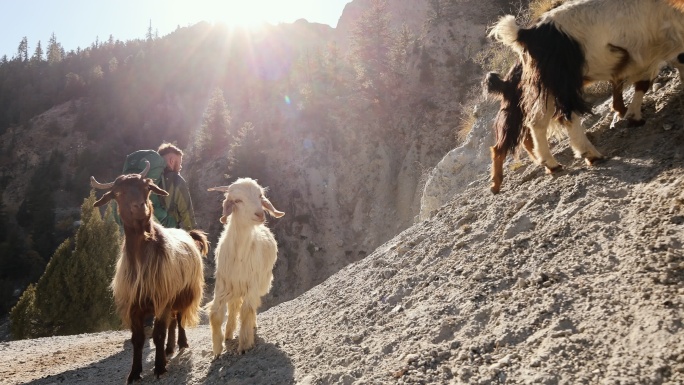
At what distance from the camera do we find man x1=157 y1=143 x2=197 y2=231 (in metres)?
6.82

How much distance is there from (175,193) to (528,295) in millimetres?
5474

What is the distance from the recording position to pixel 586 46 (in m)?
4.11

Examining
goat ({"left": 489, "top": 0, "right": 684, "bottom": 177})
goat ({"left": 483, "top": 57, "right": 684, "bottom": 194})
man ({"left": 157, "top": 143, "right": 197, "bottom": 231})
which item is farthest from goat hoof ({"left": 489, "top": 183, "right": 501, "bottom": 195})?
man ({"left": 157, "top": 143, "right": 197, "bottom": 231})

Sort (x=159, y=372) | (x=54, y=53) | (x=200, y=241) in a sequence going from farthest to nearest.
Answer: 1. (x=54, y=53)
2. (x=200, y=241)
3. (x=159, y=372)

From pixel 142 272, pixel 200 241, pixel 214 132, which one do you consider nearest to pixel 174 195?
pixel 200 241

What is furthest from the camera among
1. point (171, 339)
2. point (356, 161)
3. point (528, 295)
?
point (356, 161)

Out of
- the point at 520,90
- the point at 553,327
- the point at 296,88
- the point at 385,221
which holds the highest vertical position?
the point at 296,88

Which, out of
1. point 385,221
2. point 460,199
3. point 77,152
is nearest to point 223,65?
point 77,152

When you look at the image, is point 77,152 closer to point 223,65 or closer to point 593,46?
point 223,65

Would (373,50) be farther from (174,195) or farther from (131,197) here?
(131,197)

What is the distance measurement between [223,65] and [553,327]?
7040cm

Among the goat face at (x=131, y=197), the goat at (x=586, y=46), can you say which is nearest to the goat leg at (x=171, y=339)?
the goat face at (x=131, y=197)

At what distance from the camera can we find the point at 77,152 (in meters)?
57.8

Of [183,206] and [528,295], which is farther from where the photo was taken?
[183,206]
